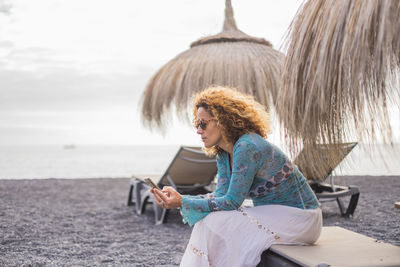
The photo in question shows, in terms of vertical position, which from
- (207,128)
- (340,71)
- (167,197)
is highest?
(340,71)

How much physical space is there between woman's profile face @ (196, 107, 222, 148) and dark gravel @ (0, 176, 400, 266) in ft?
4.21

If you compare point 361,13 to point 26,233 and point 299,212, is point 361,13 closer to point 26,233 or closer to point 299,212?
point 299,212

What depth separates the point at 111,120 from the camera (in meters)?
47.3

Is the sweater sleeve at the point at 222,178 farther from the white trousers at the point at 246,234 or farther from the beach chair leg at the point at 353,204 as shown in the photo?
the beach chair leg at the point at 353,204

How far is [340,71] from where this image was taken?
1.75 metres

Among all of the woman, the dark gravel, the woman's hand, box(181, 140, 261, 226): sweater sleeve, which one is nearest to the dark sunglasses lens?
the woman

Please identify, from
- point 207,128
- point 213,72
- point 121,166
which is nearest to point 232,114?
point 207,128

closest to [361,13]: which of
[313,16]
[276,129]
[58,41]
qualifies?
[313,16]

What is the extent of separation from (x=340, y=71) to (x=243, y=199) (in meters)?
0.75

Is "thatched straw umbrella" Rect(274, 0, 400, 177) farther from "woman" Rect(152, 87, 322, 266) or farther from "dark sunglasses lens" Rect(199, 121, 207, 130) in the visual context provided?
"dark sunglasses lens" Rect(199, 121, 207, 130)

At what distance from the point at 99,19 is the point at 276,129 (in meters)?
14.1

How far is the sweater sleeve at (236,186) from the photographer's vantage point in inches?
78.2

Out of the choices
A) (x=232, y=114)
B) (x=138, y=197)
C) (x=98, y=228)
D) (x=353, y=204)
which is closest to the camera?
(x=232, y=114)

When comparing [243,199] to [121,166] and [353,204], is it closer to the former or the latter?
[353,204]
